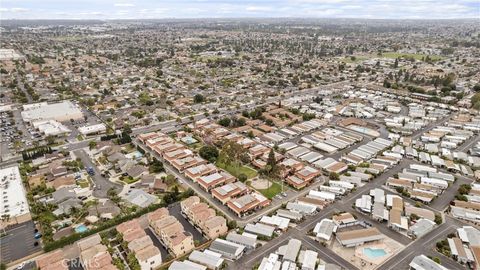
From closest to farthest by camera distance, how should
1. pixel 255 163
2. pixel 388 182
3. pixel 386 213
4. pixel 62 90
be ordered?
pixel 386 213
pixel 388 182
pixel 255 163
pixel 62 90

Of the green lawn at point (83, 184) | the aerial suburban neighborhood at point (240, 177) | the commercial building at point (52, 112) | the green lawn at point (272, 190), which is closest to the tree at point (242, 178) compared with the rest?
the aerial suburban neighborhood at point (240, 177)

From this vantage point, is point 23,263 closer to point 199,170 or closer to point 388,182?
point 199,170

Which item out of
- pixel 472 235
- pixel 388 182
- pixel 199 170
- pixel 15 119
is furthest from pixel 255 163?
pixel 15 119

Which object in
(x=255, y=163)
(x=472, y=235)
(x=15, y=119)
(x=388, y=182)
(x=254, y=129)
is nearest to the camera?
(x=472, y=235)

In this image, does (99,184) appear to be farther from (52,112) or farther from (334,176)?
(52,112)

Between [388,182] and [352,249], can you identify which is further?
[388,182]

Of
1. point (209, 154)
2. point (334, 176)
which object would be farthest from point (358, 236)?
point (209, 154)

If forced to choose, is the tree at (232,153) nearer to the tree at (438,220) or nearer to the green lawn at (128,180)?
the green lawn at (128,180)
